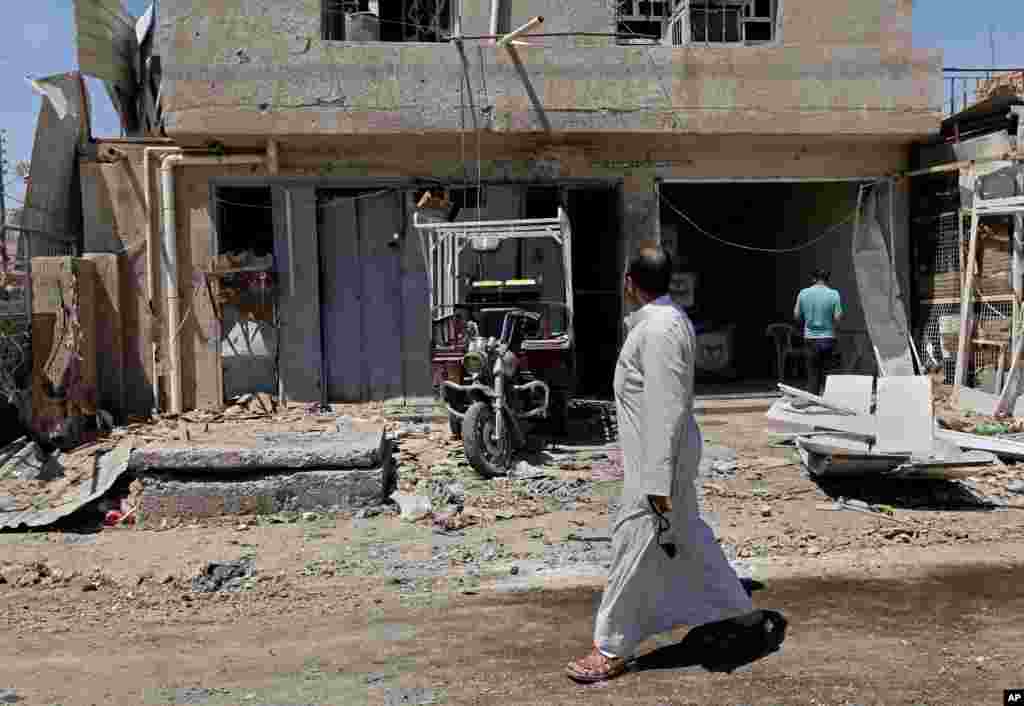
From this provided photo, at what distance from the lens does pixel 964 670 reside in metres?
4.05

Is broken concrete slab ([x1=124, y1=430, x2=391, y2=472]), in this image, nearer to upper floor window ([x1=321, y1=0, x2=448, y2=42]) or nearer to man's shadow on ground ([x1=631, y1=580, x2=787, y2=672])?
man's shadow on ground ([x1=631, y1=580, x2=787, y2=672])

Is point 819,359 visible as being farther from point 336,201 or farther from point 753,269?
point 336,201

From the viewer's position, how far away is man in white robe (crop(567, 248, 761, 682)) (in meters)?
3.96

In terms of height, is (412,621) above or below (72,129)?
below

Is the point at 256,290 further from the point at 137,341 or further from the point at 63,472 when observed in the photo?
the point at 63,472

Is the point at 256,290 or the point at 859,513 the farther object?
the point at 256,290

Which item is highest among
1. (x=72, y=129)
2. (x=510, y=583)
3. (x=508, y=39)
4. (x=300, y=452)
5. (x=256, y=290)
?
(x=508, y=39)

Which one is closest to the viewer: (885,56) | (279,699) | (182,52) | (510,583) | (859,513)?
(279,699)

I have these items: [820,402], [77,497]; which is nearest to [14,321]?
[77,497]

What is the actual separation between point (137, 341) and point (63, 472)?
3.49 meters

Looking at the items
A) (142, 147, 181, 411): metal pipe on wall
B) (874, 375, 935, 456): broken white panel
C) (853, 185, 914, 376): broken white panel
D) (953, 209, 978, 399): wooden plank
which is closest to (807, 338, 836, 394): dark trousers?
(853, 185, 914, 376): broken white panel

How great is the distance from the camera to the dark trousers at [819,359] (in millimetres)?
11336

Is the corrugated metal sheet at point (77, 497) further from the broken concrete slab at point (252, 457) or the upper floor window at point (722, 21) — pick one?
the upper floor window at point (722, 21)

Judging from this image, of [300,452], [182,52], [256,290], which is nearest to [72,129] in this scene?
[182,52]
